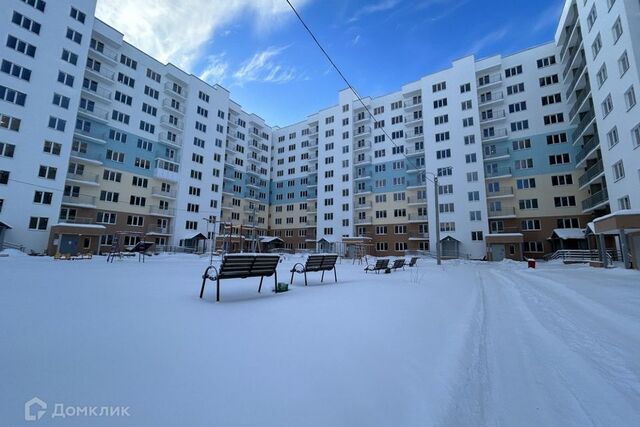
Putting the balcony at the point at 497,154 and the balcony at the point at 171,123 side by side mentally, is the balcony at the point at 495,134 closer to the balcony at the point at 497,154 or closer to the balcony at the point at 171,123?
the balcony at the point at 497,154

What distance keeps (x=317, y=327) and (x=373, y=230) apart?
49.0 metres

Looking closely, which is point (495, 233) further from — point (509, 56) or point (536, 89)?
point (509, 56)

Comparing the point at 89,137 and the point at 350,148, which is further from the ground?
the point at 350,148

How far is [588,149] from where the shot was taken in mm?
32156

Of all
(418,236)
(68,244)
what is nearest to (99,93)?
(68,244)

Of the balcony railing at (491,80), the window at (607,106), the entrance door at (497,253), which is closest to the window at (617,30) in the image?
the window at (607,106)

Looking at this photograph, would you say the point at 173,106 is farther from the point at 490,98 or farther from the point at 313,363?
the point at 313,363

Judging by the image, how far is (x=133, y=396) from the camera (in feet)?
8.00

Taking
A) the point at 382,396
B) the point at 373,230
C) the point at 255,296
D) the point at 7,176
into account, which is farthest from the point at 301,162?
the point at 382,396

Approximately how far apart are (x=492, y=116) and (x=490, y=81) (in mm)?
5586

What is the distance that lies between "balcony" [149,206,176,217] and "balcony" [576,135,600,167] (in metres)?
54.3

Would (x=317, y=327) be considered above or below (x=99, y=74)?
below

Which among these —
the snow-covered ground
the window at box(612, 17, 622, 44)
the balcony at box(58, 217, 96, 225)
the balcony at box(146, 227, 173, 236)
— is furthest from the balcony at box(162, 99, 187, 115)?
the window at box(612, 17, 622, 44)

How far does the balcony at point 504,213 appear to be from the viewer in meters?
39.4
